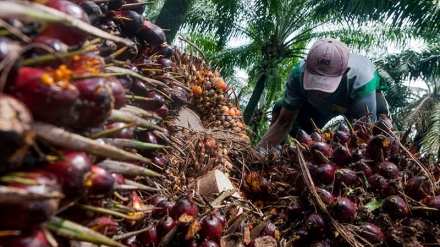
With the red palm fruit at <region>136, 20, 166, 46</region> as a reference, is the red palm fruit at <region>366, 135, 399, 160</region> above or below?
below

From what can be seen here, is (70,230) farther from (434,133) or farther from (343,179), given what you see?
(434,133)

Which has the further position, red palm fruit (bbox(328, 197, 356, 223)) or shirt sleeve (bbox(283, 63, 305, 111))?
shirt sleeve (bbox(283, 63, 305, 111))

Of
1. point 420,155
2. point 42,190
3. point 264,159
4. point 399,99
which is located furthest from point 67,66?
point 399,99

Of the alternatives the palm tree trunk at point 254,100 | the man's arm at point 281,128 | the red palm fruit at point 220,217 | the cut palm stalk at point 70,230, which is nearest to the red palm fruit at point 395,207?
the red palm fruit at point 220,217

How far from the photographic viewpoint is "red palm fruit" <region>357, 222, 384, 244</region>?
182cm

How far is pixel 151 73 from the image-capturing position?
1856 mm

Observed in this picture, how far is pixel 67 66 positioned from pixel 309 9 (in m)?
11.6

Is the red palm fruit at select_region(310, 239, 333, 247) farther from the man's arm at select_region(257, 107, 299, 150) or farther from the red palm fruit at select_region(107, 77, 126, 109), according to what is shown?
the man's arm at select_region(257, 107, 299, 150)

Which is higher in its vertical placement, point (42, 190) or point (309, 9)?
point (309, 9)

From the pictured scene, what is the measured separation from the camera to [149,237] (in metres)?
1.39

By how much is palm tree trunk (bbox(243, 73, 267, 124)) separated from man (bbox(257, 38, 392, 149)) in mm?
7511

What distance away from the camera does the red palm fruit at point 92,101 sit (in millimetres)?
880

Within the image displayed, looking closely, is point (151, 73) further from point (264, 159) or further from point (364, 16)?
point (364, 16)

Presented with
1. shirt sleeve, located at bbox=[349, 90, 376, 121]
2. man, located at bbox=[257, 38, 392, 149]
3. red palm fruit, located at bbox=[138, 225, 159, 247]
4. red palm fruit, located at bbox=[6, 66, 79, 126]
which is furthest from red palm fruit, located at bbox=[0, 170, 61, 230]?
shirt sleeve, located at bbox=[349, 90, 376, 121]
